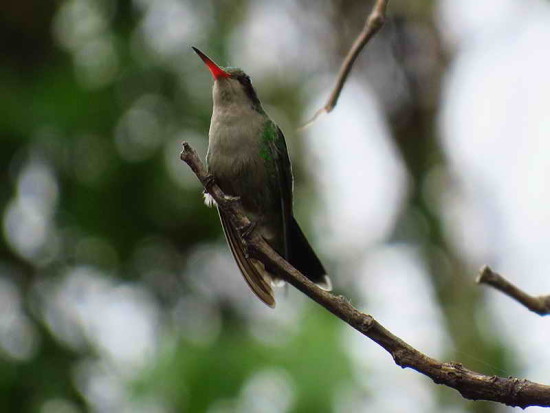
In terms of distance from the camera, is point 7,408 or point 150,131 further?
point 150,131

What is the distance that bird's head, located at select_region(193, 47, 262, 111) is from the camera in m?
4.82

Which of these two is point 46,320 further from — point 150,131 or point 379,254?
point 379,254

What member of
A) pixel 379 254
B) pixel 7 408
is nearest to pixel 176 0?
pixel 379 254

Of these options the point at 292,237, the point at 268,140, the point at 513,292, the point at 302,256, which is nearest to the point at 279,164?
the point at 268,140

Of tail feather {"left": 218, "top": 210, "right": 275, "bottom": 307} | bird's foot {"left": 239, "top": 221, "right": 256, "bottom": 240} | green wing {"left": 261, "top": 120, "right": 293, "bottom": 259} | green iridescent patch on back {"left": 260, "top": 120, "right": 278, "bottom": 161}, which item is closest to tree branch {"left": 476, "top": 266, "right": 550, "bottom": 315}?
bird's foot {"left": 239, "top": 221, "right": 256, "bottom": 240}

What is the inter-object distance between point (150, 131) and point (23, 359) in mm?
2087

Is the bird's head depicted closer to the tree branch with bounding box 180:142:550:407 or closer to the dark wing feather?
the dark wing feather

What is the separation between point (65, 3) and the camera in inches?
335

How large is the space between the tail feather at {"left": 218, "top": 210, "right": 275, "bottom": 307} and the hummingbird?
1cm

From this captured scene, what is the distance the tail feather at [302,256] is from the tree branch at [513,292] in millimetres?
1593

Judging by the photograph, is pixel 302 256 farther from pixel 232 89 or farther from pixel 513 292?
pixel 513 292

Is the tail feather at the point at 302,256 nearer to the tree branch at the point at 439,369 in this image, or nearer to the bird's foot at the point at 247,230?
the bird's foot at the point at 247,230

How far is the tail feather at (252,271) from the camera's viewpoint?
3.98 m

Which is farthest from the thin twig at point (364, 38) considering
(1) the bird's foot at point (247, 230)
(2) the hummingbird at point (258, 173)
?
(2) the hummingbird at point (258, 173)
